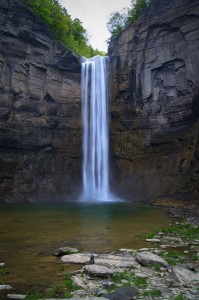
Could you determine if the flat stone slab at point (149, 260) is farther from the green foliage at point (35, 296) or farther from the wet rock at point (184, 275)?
the green foliage at point (35, 296)

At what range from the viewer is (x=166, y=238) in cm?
1116

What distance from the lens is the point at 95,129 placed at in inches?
1501

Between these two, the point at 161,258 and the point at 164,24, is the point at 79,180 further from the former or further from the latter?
the point at 161,258

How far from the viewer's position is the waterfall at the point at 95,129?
37.0m

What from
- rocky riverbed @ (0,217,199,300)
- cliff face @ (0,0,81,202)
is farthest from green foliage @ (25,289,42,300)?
cliff face @ (0,0,81,202)

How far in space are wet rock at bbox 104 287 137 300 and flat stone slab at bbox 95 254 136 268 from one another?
1.82m

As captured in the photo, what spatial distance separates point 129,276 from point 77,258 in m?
2.02

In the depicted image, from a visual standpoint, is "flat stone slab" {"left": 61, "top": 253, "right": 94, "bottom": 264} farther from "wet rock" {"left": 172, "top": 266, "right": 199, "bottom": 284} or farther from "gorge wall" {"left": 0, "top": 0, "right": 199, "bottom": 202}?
"gorge wall" {"left": 0, "top": 0, "right": 199, "bottom": 202}

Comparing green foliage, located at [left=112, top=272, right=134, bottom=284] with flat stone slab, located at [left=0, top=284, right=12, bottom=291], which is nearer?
flat stone slab, located at [left=0, top=284, right=12, bottom=291]

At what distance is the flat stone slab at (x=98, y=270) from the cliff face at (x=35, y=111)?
88.4ft

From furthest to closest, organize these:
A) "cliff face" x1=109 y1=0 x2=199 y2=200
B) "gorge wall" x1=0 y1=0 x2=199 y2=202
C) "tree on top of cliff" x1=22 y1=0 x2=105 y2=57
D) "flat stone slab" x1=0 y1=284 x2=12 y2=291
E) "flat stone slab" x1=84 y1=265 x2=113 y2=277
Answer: "tree on top of cliff" x1=22 y1=0 x2=105 y2=57 → "gorge wall" x1=0 y1=0 x2=199 y2=202 → "cliff face" x1=109 y1=0 x2=199 y2=200 → "flat stone slab" x1=84 y1=265 x2=113 y2=277 → "flat stone slab" x1=0 y1=284 x2=12 y2=291

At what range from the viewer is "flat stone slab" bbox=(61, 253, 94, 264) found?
801cm

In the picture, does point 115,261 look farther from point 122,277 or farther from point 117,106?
point 117,106

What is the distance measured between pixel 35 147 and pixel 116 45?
16.1 m
